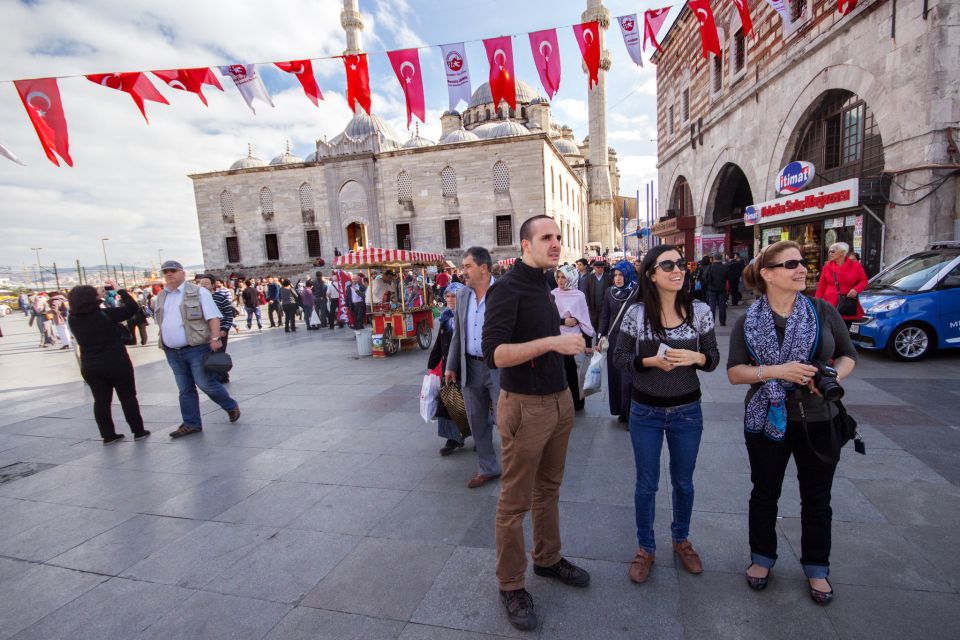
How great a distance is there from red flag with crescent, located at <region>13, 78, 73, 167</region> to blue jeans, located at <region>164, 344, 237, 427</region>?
4881 millimetres

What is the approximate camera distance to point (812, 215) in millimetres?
11883

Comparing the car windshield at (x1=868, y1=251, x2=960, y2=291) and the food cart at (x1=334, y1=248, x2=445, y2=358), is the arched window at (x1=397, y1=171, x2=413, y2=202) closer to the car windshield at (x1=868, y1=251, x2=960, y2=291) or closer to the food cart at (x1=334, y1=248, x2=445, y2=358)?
the food cart at (x1=334, y1=248, x2=445, y2=358)

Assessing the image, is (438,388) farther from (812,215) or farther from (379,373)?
(812,215)

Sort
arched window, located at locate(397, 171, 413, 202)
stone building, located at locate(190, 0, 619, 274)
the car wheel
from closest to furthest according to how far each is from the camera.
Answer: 1. the car wheel
2. stone building, located at locate(190, 0, 619, 274)
3. arched window, located at locate(397, 171, 413, 202)

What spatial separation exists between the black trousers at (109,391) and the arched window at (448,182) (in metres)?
30.8

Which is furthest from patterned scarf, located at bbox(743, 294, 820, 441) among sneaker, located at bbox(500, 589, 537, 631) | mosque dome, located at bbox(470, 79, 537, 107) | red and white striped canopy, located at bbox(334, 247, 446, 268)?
mosque dome, located at bbox(470, 79, 537, 107)

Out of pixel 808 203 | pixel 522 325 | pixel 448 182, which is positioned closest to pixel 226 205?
pixel 448 182

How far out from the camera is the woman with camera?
2.28m

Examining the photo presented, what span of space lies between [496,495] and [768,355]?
2200 mm

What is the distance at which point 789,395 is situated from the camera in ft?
7.63

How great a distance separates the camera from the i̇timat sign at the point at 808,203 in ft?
33.4

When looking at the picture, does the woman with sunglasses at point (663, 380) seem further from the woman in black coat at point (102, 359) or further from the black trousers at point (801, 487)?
the woman in black coat at point (102, 359)

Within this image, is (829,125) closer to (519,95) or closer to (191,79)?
(191,79)

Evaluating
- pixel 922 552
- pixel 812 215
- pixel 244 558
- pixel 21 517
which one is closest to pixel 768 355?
pixel 922 552
